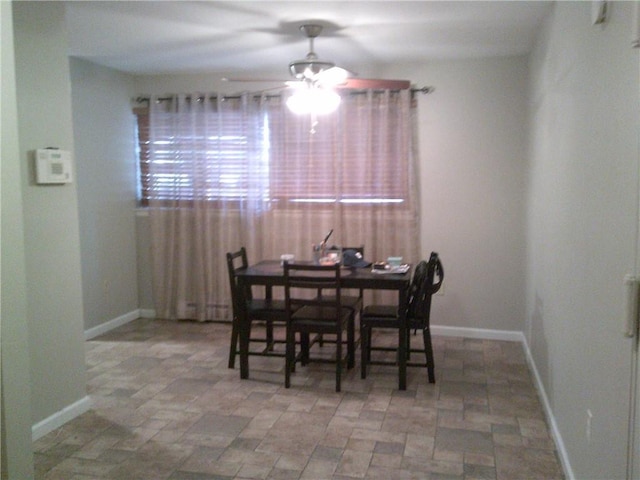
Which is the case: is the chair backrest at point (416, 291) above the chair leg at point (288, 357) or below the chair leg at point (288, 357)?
above

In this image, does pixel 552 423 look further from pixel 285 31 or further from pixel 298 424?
pixel 285 31

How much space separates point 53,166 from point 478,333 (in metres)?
3.87

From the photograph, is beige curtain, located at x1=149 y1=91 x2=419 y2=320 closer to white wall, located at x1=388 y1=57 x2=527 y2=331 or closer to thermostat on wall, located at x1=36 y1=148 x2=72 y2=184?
white wall, located at x1=388 y1=57 x2=527 y2=331

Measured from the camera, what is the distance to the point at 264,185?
5.52 metres

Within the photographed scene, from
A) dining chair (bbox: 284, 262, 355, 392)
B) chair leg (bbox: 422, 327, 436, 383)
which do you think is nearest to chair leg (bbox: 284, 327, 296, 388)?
dining chair (bbox: 284, 262, 355, 392)

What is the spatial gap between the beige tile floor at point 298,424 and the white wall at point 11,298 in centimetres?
81

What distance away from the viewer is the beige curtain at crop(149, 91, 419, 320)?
5.23 metres

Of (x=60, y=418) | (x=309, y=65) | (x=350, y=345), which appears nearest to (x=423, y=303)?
(x=350, y=345)

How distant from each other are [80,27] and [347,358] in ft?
10.3

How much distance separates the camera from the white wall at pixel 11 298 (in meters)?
2.00

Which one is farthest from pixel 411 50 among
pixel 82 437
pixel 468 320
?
pixel 82 437

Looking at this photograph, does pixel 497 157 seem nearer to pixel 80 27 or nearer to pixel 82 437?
pixel 80 27

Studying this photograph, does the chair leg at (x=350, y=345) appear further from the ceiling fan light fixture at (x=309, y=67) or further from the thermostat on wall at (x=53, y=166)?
the thermostat on wall at (x=53, y=166)

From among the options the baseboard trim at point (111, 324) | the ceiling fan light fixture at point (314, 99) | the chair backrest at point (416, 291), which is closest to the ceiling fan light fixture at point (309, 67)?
the ceiling fan light fixture at point (314, 99)
